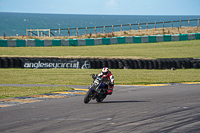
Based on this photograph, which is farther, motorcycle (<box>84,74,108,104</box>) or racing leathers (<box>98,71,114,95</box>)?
racing leathers (<box>98,71,114,95</box>)

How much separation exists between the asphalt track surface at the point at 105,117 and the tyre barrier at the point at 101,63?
12.0m

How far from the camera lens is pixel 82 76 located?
70.6 ft

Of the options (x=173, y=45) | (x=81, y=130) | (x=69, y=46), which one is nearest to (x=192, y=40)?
(x=173, y=45)

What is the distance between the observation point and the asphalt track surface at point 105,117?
25.4ft

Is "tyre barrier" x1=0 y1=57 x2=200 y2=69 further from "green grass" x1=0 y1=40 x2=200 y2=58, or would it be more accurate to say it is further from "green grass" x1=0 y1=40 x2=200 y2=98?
"green grass" x1=0 y1=40 x2=200 y2=58

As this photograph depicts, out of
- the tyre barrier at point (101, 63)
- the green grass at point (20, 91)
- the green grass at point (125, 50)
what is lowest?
the green grass at point (20, 91)

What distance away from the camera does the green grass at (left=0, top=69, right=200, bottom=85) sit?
19562 millimetres

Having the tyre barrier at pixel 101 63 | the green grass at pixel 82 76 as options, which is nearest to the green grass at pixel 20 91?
the green grass at pixel 82 76

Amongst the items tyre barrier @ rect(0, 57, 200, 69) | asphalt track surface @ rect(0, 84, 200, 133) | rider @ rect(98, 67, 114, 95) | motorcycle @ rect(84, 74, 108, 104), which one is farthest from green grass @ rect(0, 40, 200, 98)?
rider @ rect(98, 67, 114, 95)

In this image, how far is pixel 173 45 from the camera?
3641 centimetres

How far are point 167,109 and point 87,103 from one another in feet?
9.58

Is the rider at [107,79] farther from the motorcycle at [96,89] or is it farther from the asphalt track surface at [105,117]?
the asphalt track surface at [105,117]

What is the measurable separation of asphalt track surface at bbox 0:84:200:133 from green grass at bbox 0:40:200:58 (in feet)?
60.4

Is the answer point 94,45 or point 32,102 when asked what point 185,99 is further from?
point 94,45
